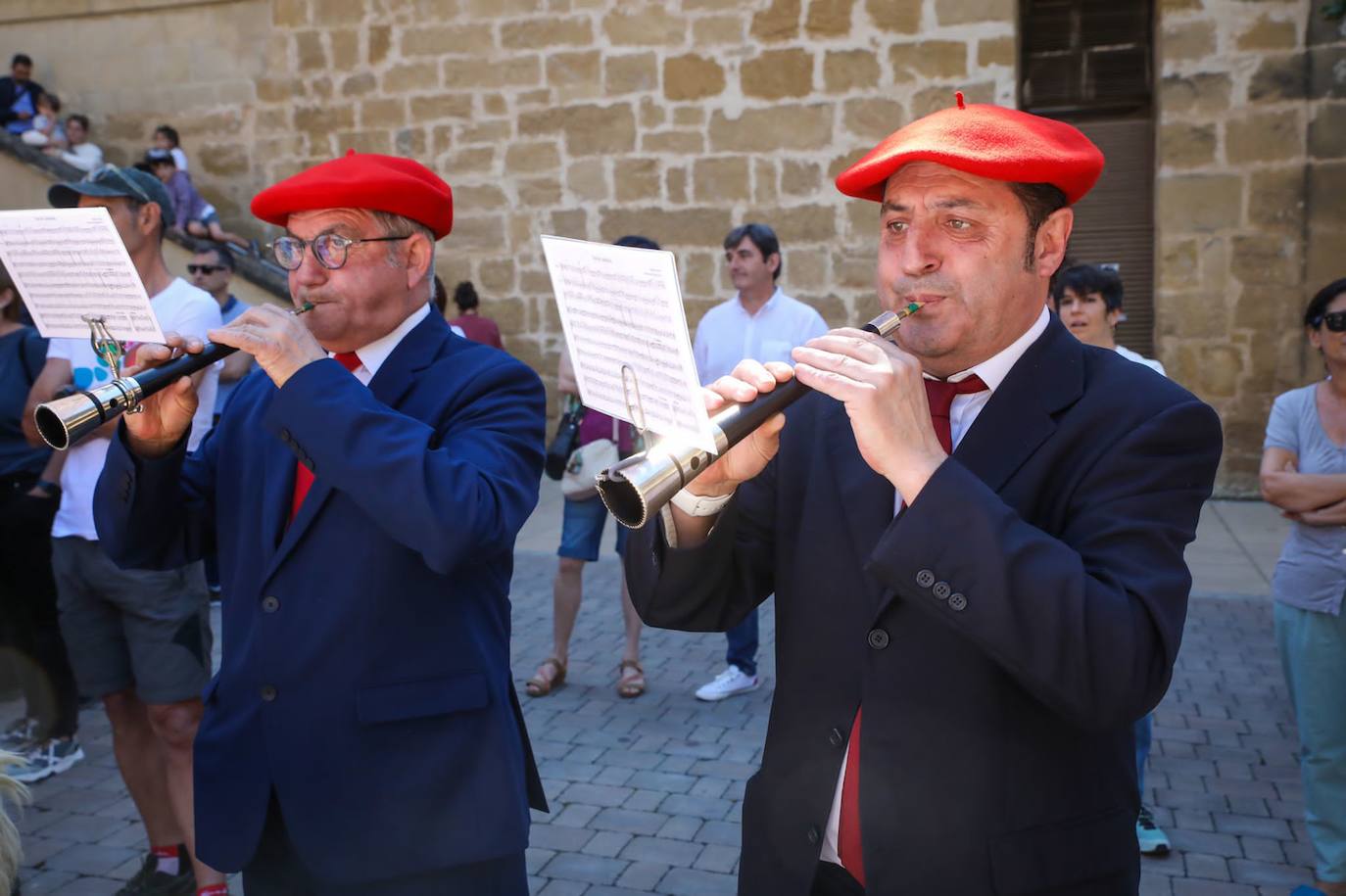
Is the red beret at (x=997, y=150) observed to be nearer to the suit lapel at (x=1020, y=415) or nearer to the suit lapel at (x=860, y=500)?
the suit lapel at (x=1020, y=415)

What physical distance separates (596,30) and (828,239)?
9.39ft

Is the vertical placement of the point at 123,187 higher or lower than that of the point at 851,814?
higher

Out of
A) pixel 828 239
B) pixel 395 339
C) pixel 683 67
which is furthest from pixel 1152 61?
pixel 395 339

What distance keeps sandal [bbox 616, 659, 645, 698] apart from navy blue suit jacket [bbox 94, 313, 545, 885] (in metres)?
3.20

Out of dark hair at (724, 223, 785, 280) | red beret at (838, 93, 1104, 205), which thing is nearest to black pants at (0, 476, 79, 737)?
dark hair at (724, 223, 785, 280)

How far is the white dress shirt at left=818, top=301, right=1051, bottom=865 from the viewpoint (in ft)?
6.28

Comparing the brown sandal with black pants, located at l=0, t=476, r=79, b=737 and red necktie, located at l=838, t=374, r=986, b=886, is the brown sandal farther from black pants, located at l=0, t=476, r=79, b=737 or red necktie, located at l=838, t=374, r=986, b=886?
red necktie, located at l=838, t=374, r=986, b=886

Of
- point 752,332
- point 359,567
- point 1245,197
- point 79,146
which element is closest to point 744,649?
point 752,332

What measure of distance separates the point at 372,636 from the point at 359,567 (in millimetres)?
132

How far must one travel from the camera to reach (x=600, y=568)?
26.1ft

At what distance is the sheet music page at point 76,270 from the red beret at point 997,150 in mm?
1386

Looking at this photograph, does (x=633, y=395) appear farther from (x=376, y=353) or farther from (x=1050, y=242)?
(x=376, y=353)

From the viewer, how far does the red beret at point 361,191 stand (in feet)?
8.04

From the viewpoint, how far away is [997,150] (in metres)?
1.83
